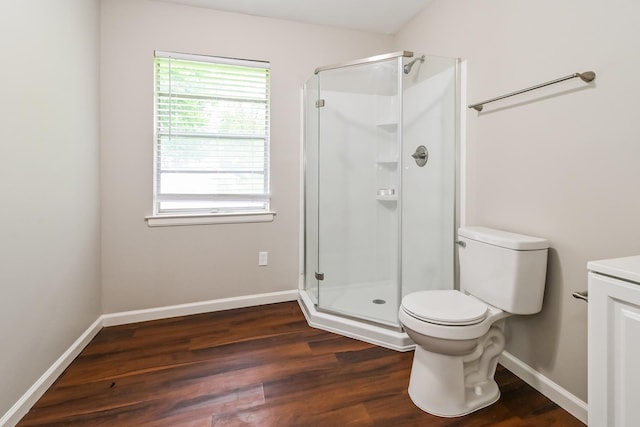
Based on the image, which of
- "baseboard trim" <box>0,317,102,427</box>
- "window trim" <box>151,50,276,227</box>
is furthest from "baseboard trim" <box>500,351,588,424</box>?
"baseboard trim" <box>0,317,102,427</box>

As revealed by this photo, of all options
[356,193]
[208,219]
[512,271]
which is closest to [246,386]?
[208,219]

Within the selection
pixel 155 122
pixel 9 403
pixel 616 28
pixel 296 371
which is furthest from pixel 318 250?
pixel 616 28

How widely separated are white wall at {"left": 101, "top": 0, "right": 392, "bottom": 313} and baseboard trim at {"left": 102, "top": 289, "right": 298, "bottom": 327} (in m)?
0.04

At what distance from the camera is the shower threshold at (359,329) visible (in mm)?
1817

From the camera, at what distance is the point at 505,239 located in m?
1.41

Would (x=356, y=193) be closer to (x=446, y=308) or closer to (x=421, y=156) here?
(x=421, y=156)

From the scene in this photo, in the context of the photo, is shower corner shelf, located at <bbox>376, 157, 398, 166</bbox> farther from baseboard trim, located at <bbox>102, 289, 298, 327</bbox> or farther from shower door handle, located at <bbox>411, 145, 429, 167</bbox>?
baseboard trim, located at <bbox>102, 289, 298, 327</bbox>

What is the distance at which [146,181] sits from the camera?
85.8 inches

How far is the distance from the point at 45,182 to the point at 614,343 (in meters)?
2.27

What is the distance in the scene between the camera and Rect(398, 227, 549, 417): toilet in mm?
1299

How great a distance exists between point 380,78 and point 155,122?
1631 millimetres

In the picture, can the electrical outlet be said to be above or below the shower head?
below

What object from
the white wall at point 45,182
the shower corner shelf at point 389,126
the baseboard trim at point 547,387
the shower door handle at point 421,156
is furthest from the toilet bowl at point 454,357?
the white wall at point 45,182

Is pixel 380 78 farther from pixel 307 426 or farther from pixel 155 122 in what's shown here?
pixel 307 426
